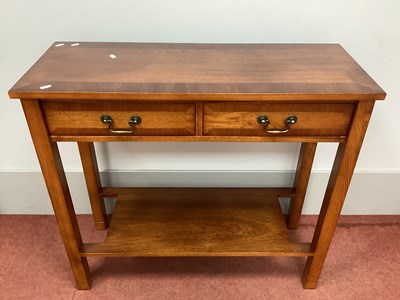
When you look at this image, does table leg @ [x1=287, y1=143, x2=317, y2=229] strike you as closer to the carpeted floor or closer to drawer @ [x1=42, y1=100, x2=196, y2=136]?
the carpeted floor

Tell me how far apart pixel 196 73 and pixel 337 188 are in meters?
0.56

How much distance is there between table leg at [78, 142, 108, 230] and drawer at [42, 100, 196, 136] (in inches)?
15.2

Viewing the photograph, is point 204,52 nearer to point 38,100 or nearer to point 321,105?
point 321,105

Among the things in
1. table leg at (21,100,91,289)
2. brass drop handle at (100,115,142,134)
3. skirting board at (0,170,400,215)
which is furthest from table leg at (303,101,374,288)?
table leg at (21,100,91,289)

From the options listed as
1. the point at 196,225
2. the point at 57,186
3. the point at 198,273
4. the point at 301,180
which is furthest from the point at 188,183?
the point at 57,186

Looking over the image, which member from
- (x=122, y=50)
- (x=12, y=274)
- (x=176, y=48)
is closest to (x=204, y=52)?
(x=176, y=48)

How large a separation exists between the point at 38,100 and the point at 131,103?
0.78 ft

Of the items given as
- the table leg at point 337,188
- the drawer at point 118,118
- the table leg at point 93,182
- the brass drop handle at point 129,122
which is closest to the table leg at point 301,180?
the table leg at point 337,188

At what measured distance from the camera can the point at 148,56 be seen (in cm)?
110

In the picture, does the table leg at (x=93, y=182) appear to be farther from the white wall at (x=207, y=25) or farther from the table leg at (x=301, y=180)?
the table leg at (x=301, y=180)

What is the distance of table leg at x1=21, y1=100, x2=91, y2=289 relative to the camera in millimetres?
957

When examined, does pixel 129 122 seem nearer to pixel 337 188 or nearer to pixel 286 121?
pixel 286 121

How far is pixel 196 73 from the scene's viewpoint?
99cm

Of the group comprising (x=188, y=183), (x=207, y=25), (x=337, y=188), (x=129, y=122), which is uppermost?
(x=207, y=25)
